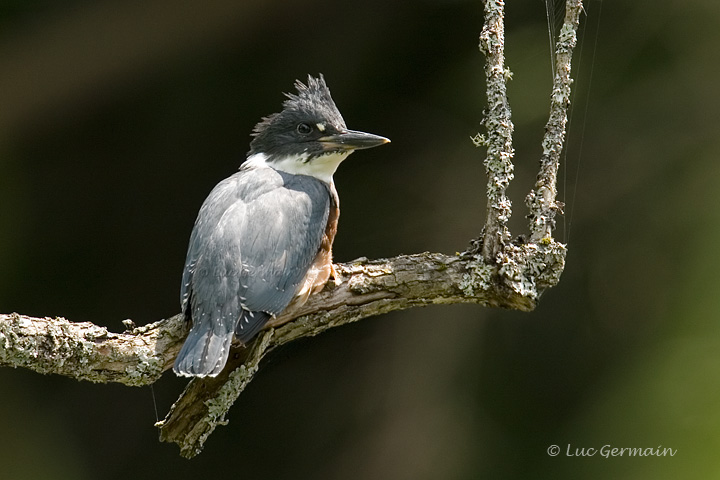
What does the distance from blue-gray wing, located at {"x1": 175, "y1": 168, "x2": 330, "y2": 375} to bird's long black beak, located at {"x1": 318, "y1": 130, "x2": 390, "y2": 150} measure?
0.21 metres

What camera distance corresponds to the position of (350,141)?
319 cm

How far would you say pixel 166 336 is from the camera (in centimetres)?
265

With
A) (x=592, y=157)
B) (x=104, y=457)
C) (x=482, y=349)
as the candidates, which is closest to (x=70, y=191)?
(x=104, y=457)

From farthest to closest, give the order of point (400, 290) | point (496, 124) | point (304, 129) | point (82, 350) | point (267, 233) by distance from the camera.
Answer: point (304, 129) < point (267, 233) < point (400, 290) < point (496, 124) < point (82, 350)

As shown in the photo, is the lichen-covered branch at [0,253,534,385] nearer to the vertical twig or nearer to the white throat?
the vertical twig

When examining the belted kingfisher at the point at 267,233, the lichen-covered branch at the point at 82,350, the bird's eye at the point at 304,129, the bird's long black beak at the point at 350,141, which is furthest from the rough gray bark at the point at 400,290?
the bird's eye at the point at 304,129

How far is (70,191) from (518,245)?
2.57 m

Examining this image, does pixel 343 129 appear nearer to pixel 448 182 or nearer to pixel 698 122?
pixel 448 182

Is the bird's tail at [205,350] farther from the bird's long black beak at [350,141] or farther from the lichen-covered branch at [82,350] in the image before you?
the bird's long black beak at [350,141]

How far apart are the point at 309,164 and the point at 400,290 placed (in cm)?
84

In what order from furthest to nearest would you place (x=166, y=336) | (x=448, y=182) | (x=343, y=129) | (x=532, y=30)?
(x=448, y=182)
(x=532, y=30)
(x=343, y=129)
(x=166, y=336)

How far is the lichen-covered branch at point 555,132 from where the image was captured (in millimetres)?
2609

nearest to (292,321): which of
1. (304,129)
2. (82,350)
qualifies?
(82,350)

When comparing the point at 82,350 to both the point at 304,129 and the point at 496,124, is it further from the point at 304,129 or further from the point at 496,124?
the point at 496,124
